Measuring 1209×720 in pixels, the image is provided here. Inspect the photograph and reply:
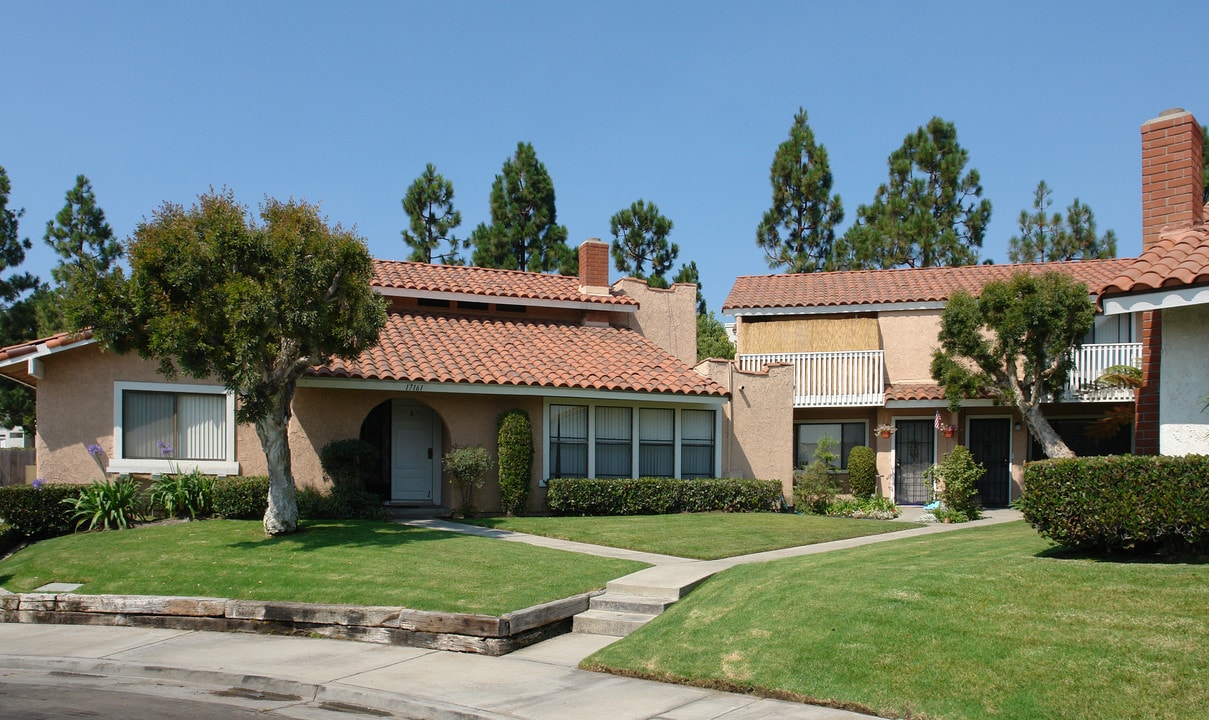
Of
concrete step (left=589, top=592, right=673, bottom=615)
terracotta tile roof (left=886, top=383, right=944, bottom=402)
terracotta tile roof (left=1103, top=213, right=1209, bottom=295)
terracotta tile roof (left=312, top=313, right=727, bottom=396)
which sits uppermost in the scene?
terracotta tile roof (left=1103, top=213, right=1209, bottom=295)

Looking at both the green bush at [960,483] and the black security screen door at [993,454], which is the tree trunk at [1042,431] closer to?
the green bush at [960,483]

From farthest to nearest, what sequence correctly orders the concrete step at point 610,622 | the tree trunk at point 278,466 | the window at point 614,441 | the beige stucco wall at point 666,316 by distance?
the beige stucco wall at point 666,316 < the window at point 614,441 < the tree trunk at point 278,466 < the concrete step at point 610,622

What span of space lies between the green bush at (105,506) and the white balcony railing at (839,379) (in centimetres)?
1578

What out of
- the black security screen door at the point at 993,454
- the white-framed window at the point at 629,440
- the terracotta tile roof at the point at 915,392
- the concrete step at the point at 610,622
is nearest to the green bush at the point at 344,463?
the white-framed window at the point at 629,440

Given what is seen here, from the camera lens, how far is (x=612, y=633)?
11320 millimetres

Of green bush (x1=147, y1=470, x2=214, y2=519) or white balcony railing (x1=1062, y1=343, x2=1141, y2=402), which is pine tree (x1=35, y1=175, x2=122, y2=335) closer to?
green bush (x1=147, y1=470, x2=214, y2=519)

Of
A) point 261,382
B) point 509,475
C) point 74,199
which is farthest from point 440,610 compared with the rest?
point 74,199

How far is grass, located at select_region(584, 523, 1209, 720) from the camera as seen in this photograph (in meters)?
7.35

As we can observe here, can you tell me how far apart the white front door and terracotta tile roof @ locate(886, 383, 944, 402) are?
493 inches

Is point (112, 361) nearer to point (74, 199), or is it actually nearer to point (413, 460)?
point (413, 460)

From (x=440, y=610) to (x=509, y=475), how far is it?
9.23 m

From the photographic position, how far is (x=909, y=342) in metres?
28.4

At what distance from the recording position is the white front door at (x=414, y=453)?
2186 centimetres

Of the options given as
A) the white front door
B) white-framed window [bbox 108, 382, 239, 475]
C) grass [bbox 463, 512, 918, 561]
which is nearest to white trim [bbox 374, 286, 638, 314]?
the white front door
